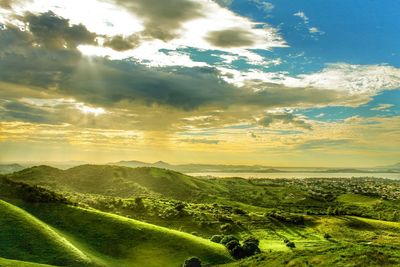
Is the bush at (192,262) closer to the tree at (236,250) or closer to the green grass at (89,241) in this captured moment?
the green grass at (89,241)

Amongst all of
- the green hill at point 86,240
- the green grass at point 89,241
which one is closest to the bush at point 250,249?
the green grass at point 89,241

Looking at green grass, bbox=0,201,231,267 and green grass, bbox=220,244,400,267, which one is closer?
green grass, bbox=220,244,400,267

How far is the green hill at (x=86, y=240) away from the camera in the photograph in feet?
231

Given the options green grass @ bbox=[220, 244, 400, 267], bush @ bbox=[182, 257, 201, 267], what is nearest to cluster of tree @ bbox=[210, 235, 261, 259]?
bush @ bbox=[182, 257, 201, 267]

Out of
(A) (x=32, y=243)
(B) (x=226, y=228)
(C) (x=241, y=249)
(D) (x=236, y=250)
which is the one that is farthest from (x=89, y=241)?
(B) (x=226, y=228)

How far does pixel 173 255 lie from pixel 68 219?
28.4 meters

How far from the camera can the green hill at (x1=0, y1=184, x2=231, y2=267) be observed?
70500 mm

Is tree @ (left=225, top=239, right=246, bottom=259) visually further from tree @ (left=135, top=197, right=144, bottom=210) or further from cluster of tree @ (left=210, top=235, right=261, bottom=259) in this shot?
tree @ (left=135, top=197, right=144, bottom=210)

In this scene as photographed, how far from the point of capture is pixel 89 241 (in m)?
83.6

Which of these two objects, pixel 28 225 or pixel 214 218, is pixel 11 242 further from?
pixel 214 218

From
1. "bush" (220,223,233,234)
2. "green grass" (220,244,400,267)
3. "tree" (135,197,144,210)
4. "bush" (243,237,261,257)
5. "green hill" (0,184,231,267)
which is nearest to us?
"green grass" (220,244,400,267)

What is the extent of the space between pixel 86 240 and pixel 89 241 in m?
0.79

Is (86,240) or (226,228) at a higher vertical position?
(86,240)

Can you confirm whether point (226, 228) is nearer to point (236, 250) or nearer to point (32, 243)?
point (236, 250)
